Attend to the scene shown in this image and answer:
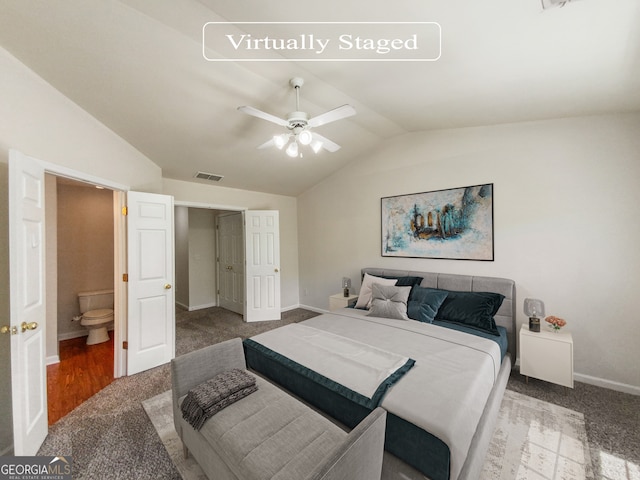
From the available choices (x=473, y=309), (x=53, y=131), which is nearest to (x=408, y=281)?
(x=473, y=309)

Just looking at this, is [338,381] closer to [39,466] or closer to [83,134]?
[39,466]

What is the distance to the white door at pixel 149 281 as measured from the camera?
9.39 feet

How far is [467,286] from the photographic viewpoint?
322 centimetres

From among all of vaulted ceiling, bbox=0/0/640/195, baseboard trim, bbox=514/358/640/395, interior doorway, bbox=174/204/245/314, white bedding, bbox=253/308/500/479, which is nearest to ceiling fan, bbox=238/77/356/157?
vaulted ceiling, bbox=0/0/640/195

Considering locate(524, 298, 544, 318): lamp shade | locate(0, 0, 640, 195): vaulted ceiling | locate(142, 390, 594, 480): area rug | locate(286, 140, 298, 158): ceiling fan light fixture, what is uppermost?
locate(0, 0, 640, 195): vaulted ceiling

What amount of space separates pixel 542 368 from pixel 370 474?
7.80 feet

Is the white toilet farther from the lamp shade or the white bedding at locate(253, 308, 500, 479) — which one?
the lamp shade

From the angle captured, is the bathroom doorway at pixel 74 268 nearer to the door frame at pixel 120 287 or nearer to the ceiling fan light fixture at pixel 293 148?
the door frame at pixel 120 287

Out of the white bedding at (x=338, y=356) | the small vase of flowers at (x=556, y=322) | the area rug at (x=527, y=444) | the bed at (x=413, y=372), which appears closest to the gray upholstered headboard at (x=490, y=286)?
the bed at (x=413, y=372)

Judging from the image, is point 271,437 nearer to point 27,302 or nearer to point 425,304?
point 27,302

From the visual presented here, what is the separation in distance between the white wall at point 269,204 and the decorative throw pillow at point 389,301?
99.9 inches

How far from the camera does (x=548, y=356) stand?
2.46m

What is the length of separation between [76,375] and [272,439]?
9.69 feet

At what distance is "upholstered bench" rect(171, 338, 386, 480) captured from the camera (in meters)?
1.05
